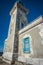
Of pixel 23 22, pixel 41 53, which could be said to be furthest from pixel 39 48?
pixel 23 22

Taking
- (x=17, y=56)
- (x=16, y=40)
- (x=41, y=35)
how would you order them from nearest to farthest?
1. (x=41, y=35)
2. (x=17, y=56)
3. (x=16, y=40)

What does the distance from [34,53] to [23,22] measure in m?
6.99

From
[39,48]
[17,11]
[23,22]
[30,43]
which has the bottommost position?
[39,48]

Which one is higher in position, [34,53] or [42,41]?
[42,41]

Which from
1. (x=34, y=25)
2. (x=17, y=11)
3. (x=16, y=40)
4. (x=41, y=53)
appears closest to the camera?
(x=41, y=53)

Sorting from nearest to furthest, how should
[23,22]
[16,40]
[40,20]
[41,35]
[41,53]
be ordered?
[41,53] → [41,35] → [40,20] → [16,40] → [23,22]

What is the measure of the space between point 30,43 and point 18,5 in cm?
740

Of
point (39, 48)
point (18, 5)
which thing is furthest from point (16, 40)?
point (18, 5)

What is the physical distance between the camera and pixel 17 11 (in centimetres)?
1112

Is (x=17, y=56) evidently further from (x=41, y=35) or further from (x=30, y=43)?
(x=41, y=35)

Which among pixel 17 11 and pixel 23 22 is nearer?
pixel 17 11

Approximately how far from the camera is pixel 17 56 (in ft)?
26.8

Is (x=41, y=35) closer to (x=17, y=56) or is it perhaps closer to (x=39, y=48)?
(x=39, y=48)

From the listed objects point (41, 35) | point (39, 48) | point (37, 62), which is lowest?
point (37, 62)
